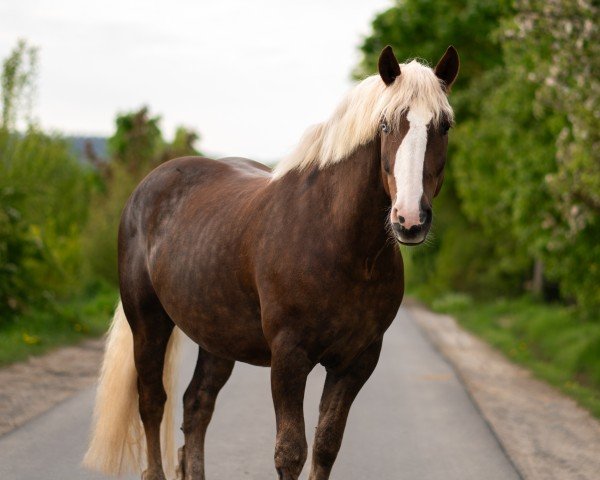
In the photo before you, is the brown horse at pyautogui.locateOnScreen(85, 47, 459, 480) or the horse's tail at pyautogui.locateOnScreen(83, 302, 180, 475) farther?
the horse's tail at pyautogui.locateOnScreen(83, 302, 180, 475)

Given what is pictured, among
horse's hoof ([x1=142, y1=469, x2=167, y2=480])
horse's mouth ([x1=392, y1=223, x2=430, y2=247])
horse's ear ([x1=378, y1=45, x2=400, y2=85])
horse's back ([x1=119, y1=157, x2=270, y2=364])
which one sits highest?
horse's ear ([x1=378, y1=45, x2=400, y2=85])

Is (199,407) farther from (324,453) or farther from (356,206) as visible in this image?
(356,206)

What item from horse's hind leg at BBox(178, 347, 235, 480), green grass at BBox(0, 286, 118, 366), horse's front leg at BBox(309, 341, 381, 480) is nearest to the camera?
horse's front leg at BBox(309, 341, 381, 480)

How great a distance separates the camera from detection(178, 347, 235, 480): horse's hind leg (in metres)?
5.39

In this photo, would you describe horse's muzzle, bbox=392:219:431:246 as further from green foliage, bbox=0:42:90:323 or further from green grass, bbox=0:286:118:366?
green foliage, bbox=0:42:90:323

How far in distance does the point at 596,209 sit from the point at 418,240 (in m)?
8.76

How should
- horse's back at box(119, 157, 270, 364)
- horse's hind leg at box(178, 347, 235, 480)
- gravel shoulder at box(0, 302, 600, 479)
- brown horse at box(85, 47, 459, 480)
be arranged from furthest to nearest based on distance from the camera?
gravel shoulder at box(0, 302, 600, 479) → horse's hind leg at box(178, 347, 235, 480) → horse's back at box(119, 157, 270, 364) → brown horse at box(85, 47, 459, 480)

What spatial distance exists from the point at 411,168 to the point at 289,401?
117 centimetres

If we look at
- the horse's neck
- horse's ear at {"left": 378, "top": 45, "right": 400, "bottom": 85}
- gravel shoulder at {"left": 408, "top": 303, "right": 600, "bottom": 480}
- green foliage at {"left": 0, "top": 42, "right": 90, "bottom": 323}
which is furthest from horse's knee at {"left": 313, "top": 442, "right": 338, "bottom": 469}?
green foliage at {"left": 0, "top": 42, "right": 90, "bottom": 323}

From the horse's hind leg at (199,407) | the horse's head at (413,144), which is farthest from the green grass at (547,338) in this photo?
the horse's head at (413,144)

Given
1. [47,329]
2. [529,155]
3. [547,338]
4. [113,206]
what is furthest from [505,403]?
[113,206]

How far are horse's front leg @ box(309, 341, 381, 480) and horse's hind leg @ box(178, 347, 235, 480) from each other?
1010 millimetres

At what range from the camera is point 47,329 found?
12680 mm

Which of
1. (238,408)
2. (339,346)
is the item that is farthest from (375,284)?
(238,408)
